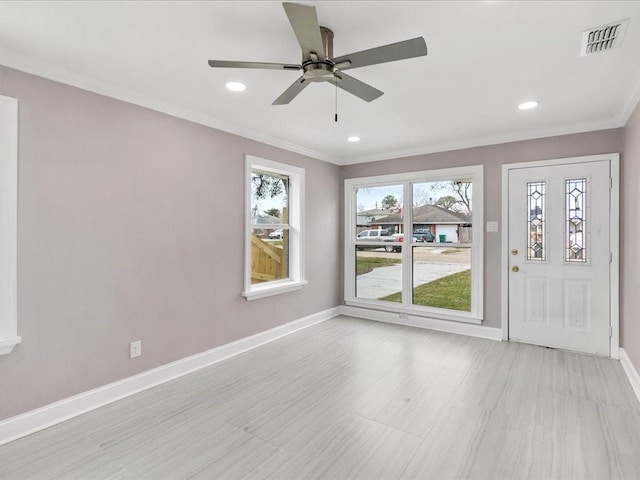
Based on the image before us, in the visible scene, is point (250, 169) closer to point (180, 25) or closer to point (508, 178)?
point (180, 25)

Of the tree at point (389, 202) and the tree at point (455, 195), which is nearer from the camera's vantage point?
the tree at point (455, 195)

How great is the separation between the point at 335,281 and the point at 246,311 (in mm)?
1873

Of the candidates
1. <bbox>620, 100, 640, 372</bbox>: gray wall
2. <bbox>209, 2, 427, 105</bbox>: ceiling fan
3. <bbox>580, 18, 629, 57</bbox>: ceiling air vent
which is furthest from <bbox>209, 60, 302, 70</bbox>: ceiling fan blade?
<bbox>620, 100, 640, 372</bbox>: gray wall

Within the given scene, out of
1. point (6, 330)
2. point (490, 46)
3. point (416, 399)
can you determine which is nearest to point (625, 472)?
point (416, 399)

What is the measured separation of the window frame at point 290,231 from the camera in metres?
3.77

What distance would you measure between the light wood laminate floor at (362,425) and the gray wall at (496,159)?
90cm

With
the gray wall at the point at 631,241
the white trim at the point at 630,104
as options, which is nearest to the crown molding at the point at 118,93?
the white trim at the point at 630,104

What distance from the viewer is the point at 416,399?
2672 millimetres

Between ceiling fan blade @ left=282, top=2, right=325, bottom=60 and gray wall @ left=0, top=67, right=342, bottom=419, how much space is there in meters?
1.80

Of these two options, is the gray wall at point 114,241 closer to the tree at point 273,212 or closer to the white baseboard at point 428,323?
the tree at point 273,212

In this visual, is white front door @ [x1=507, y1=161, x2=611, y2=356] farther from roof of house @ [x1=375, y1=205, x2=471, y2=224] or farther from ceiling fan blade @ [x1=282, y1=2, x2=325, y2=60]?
ceiling fan blade @ [x1=282, y1=2, x2=325, y2=60]

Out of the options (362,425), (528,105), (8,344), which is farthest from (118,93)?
(528,105)

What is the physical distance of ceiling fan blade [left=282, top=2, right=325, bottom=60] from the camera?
4.55ft

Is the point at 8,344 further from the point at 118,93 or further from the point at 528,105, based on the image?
the point at 528,105
